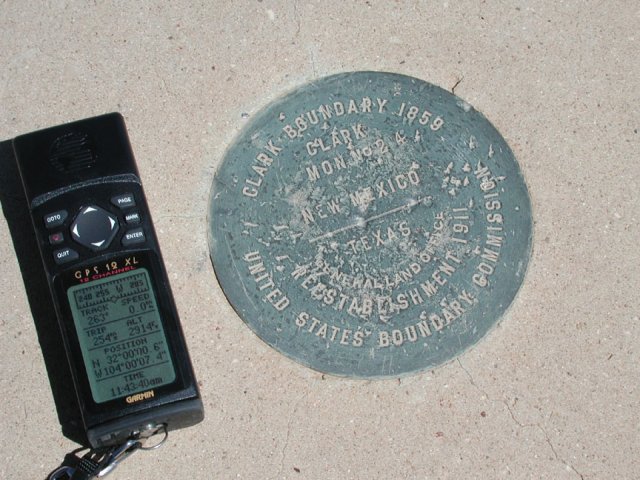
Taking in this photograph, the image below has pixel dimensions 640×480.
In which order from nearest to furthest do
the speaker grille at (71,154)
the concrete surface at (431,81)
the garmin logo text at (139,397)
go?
the garmin logo text at (139,397)
the speaker grille at (71,154)
the concrete surface at (431,81)

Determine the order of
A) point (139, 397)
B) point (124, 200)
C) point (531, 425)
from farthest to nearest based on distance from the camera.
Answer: point (531, 425)
point (124, 200)
point (139, 397)

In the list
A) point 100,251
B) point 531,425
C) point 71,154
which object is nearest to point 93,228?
point 100,251

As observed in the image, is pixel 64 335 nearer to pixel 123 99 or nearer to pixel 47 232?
pixel 47 232

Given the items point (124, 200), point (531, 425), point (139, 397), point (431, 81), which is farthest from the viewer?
→ point (431, 81)

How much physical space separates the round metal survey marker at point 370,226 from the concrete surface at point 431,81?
7 cm

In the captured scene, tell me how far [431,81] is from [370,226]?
484 millimetres

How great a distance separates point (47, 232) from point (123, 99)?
515 millimetres

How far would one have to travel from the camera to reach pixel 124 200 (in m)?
1.90

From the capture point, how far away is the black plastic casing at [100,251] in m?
1.81

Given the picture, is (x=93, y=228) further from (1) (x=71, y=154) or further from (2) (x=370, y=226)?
(2) (x=370, y=226)

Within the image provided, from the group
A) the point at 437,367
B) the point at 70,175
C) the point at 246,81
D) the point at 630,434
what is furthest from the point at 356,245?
the point at 630,434

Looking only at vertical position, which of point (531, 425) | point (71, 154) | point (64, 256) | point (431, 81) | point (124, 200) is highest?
point (431, 81)

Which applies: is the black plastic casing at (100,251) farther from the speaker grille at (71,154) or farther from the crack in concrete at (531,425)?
the crack in concrete at (531,425)

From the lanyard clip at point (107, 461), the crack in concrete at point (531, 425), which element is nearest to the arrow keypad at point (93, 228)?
the lanyard clip at point (107, 461)
